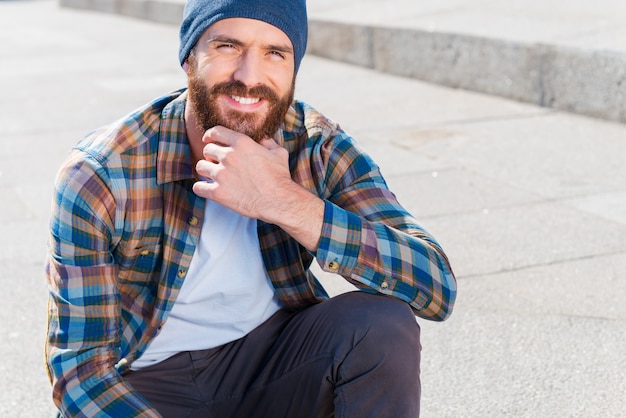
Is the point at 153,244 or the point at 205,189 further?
the point at 153,244

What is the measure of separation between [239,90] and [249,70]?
54 mm

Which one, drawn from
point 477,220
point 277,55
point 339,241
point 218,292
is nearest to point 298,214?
point 339,241

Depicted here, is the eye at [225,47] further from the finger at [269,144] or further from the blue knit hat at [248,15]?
the finger at [269,144]

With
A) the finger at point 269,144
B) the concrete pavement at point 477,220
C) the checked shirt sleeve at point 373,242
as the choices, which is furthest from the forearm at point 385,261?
the concrete pavement at point 477,220

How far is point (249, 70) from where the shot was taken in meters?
2.58

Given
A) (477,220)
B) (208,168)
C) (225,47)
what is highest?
(225,47)

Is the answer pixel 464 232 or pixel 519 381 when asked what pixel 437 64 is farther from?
pixel 519 381

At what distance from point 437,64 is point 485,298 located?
4889mm

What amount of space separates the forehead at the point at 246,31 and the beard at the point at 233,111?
0.11 meters

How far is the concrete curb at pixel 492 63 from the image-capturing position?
688 centimetres

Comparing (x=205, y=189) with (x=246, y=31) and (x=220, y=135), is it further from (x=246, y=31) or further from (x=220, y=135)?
(x=246, y=31)

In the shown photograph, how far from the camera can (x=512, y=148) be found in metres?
6.35

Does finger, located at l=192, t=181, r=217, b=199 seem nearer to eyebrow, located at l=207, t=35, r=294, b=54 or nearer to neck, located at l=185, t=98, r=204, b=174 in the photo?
neck, located at l=185, t=98, r=204, b=174

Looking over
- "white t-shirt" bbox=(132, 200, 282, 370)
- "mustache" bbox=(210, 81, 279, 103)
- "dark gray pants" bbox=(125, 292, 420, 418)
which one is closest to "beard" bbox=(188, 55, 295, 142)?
"mustache" bbox=(210, 81, 279, 103)
